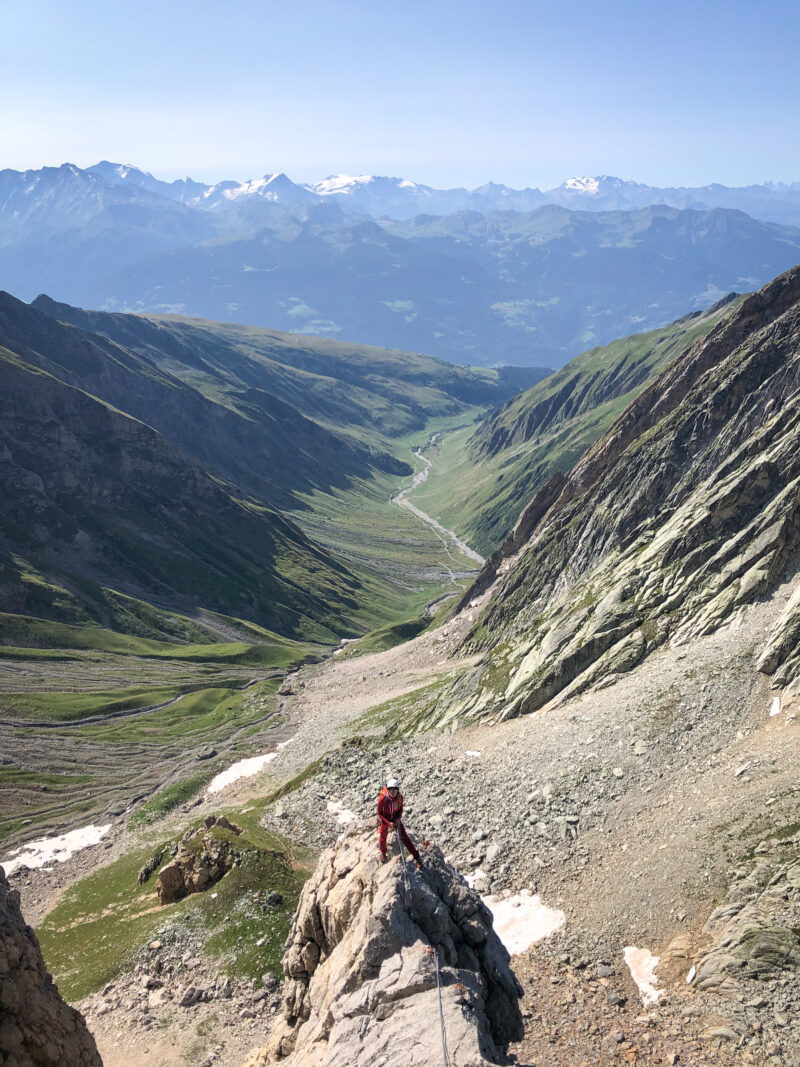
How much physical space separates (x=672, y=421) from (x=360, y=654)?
353ft

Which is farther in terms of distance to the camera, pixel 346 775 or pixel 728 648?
pixel 346 775

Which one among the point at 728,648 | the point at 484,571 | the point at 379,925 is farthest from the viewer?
the point at 484,571

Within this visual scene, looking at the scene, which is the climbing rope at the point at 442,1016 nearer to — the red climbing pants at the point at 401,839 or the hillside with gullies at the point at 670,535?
the red climbing pants at the point at 401,839

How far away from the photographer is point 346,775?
7125 centimetres

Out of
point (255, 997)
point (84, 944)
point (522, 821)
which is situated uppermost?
point (522, 821)

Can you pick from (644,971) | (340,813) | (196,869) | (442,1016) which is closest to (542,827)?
(644,971)

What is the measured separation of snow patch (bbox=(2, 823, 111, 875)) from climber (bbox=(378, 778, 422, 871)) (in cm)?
7822

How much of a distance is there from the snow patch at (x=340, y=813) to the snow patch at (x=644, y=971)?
32.6 metres

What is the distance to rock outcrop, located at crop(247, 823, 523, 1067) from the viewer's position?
73.0 feet

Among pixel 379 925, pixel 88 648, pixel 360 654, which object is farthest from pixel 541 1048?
pixel 88 648

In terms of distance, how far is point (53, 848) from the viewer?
3740 inches

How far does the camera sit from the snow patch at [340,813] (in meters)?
62.4

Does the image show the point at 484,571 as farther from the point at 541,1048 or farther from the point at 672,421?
the point at 541,1048

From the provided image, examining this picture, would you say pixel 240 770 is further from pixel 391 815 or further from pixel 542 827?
pixel 391 815
